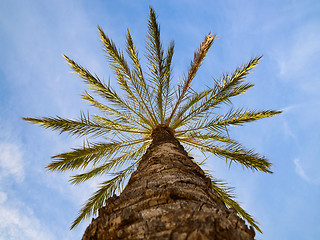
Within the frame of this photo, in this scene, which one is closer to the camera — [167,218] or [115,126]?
[167,218]

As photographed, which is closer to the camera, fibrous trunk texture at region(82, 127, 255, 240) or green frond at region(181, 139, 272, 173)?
fibrous trunk texture at region(82, 127, 255, 240)

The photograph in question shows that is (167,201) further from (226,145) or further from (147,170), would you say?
(226,145)

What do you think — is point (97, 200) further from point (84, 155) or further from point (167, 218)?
point (167, 218)

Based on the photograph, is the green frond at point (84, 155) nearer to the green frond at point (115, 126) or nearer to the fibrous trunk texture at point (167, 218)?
the green frond at point (115, 126)

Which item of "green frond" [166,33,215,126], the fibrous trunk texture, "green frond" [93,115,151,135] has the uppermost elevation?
"green frond" [166,33,215,126]

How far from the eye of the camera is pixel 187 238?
1.13m

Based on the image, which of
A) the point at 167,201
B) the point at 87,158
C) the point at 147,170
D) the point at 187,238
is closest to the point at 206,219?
the point at 187,238

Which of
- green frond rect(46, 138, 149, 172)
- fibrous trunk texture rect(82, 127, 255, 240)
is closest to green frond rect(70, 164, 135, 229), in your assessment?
green frond rect(46, 138, 149, 172)

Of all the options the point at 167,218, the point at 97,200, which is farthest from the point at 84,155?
the point at 167,218

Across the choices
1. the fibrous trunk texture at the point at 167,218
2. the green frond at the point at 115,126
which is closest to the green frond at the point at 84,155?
the green frond at the point at 115,126

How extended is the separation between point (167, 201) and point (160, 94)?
5.32m

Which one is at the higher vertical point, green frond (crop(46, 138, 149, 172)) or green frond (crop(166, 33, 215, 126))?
green frond (crop(166, 33, 215, 126))

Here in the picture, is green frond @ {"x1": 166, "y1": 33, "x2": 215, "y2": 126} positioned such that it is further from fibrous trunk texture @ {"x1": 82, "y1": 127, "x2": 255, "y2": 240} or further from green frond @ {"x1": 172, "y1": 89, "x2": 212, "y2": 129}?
fibrous trunk texture @ {"x1": 82, "y1": 127, "x2": 255, "y2": 240}

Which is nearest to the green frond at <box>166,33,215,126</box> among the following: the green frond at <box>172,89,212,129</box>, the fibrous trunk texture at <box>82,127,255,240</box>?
the green frond at <box>172,89,212,129</box>
